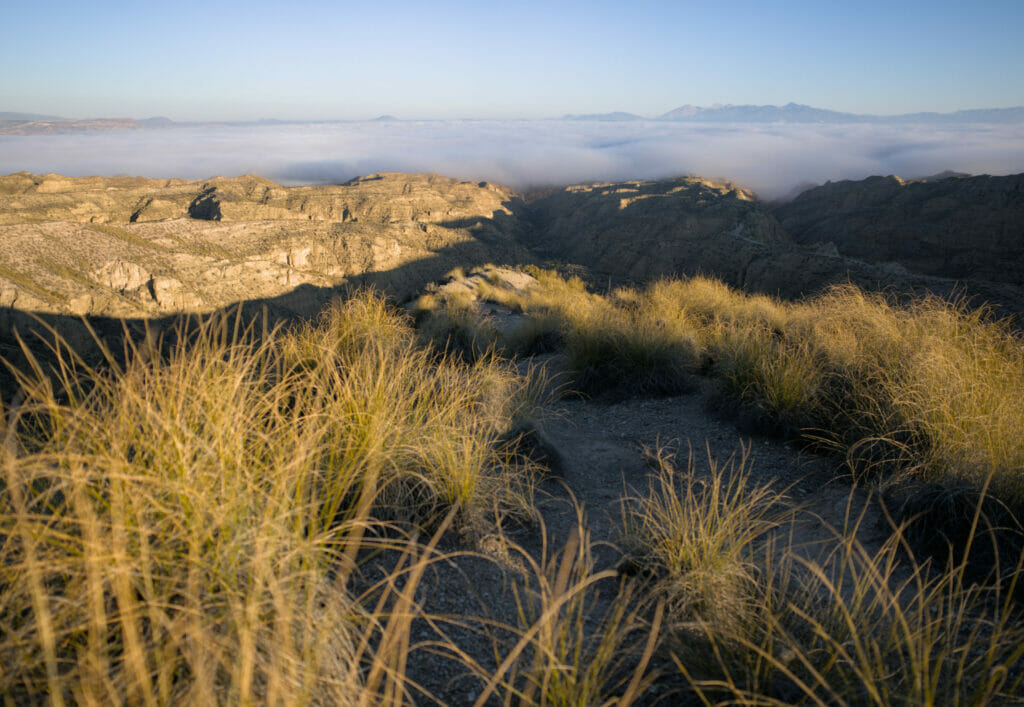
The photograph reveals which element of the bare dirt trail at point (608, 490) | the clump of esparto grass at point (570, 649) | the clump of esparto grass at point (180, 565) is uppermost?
the clump of esparto grass at point (180, 565)

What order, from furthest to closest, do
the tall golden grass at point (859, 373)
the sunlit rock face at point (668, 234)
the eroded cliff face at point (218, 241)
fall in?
the sunlit rock face at point (668, 234) < the eroded cliff face at point (218, 241) < the tall golden grass at point (859, 373)

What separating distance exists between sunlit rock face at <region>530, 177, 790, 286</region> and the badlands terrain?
97.5 feet

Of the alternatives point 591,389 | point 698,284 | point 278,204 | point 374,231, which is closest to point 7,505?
point 591,389

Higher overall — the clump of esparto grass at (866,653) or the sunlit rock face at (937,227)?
the sunlit rock face at (937,227)

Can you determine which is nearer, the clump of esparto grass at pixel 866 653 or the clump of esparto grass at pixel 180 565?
the clump of esparto grass at pixel 180 565

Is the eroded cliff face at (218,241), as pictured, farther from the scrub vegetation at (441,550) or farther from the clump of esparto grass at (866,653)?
the clump of esparto grass at (866,653)

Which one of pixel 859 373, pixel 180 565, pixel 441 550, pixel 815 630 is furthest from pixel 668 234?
pixel 180 565

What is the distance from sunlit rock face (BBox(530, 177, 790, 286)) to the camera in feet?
122

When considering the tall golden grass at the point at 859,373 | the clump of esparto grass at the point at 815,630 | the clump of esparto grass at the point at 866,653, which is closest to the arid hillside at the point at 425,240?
the tall golden grass at the point at 859,373

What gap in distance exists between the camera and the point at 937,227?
116 feet

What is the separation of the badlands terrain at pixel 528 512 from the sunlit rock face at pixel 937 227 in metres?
33.9

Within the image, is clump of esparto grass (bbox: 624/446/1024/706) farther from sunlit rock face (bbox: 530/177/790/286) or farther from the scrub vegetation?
sunlit rock face (bbox: 530/177/790/286)

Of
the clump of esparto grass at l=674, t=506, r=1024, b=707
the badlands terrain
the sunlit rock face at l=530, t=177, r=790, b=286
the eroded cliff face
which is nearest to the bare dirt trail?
the badlands terrain

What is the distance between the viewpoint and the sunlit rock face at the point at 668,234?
37.2 meters
